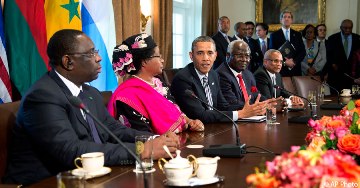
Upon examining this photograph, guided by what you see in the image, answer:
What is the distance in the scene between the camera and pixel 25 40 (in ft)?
11.3

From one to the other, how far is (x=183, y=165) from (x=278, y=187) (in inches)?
25.3

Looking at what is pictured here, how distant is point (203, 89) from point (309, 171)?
267 centimetres

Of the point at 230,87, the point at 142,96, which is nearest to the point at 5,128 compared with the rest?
the point at 142,96

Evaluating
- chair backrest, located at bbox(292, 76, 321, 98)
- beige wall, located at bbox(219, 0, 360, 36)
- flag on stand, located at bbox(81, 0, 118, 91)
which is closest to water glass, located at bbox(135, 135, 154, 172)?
flag on stand, located at bbox(81, 0, 118, 91)

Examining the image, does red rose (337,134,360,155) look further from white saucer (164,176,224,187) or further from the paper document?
the paper document

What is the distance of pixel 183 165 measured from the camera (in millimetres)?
1584

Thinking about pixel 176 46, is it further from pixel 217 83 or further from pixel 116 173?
pixel 116 173

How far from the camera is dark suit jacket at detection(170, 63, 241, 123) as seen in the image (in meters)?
3.28

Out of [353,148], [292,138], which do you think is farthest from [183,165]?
[292,138]

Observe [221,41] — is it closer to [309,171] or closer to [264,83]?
[264,83]

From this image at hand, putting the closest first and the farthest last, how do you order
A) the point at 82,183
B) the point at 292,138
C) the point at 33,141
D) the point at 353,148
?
the point at 82,183
the point at 353,148
the point at 33,141
the point at 292,138

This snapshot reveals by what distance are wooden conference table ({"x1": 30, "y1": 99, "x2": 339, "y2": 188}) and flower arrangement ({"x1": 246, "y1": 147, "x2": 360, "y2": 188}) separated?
0.62 feet

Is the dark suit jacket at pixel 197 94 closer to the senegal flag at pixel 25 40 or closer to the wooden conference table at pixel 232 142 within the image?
the wooden conference table at pixel 232 142

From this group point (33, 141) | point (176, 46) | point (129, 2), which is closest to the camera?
point (33, 141)
